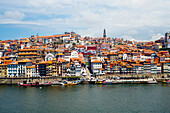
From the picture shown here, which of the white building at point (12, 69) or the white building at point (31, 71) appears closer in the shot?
the white building at point (31, 71)

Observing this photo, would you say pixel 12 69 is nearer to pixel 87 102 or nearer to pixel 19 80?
pixel 19 80

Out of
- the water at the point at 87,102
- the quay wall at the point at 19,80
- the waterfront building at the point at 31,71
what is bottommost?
the water at the point at 87,102

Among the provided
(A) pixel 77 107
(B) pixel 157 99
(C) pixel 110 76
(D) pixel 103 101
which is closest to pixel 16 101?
(A) pixel 77 107

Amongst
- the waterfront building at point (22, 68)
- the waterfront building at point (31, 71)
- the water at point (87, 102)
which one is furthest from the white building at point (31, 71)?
the water at point (87, 102)

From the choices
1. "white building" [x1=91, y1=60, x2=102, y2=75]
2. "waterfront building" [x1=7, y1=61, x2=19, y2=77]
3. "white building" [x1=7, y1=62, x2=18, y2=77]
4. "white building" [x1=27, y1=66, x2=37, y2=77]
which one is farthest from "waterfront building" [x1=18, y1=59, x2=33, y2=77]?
"white building" [x1=91, y1=60, x2=102, y2=75]

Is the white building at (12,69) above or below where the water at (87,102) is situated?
above

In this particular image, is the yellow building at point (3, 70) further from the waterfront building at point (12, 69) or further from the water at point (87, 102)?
the water at point (87, 102)

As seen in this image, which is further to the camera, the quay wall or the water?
the quay wall

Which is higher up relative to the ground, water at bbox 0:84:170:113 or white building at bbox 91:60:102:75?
white building at bbox 91:60:102:75

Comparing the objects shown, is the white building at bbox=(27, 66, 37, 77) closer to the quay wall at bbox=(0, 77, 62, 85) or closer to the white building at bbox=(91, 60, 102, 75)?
the quay wall at bbox=(0, 77, 62, 85)

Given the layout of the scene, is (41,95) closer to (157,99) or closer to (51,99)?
(51,99)

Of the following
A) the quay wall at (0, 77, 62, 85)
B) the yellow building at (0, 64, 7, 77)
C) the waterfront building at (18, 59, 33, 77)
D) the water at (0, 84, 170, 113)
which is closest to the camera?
the water at (0, 84, 170, 113)

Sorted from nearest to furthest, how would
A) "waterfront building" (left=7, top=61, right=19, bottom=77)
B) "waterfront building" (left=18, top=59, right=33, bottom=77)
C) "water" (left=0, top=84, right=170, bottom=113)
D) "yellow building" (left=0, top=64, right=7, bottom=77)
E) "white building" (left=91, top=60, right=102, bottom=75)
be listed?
"water" (left=0, top=84, right=170, bottom=113) < "waterfront building" (left=18, top=59, right=33, bottom=77) < "waterfront building" (left=7, top=61, right=19, bottom=77) < "yellow building" (left=0, top=64, right=7, bottom=77) < "white building" (left=91, top=60, right=102, bottom=75)
